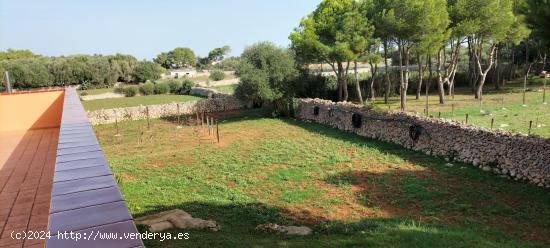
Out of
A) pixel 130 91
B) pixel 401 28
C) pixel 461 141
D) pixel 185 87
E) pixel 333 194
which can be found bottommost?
pixel 333 194

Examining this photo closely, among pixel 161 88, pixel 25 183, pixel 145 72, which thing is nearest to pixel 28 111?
pixel 25 183

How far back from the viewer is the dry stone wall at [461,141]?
1088 cm

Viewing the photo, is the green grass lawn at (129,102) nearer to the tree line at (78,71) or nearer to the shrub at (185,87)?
the shrub at (185,87)

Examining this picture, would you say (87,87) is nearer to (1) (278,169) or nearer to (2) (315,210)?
(1) (278,169)

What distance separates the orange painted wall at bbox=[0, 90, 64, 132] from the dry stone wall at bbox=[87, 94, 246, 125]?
1765 centimetres

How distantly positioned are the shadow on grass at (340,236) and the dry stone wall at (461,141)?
15.6 ft

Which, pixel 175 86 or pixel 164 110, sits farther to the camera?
pixel 175 86

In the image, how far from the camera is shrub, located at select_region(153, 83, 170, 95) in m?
52.7

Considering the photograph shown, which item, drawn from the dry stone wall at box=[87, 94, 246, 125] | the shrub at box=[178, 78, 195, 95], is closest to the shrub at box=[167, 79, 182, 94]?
the shrub at box=[178, 78, 195, 95]

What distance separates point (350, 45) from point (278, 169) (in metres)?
13.3

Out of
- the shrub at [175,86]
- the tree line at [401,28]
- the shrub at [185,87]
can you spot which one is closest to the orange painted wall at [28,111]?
the tree line at [401,28]

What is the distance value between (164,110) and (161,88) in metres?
21.3

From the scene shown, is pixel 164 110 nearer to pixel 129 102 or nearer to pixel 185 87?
pixel 129 102

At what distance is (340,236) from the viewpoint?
721cm
